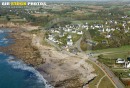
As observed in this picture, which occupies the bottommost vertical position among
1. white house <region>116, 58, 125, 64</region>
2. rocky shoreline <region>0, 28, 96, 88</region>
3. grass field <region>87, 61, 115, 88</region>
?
rocky shoreline <region>0, 28, 96, 88</region>

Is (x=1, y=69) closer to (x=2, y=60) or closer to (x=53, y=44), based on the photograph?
(x=2, y=60)

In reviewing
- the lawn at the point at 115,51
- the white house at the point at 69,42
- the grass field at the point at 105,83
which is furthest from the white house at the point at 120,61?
the white house at the point at 69,42

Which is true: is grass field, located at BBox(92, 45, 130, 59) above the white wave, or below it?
above

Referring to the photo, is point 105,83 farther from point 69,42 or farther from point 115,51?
point 69,42

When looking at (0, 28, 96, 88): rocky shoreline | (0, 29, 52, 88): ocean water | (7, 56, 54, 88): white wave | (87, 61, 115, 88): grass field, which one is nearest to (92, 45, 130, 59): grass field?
(0, 28, 96, 88): rocky shoreline

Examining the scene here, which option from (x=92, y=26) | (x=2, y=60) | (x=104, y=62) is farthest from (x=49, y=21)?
(x=104, y=62)

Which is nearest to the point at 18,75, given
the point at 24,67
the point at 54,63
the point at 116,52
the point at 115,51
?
the point at 24,67

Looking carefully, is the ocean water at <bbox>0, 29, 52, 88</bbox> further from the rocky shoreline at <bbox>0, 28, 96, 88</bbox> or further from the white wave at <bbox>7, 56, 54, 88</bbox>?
the rocky shoreline at <bbox>0, 28, 96, 88</bbox>
